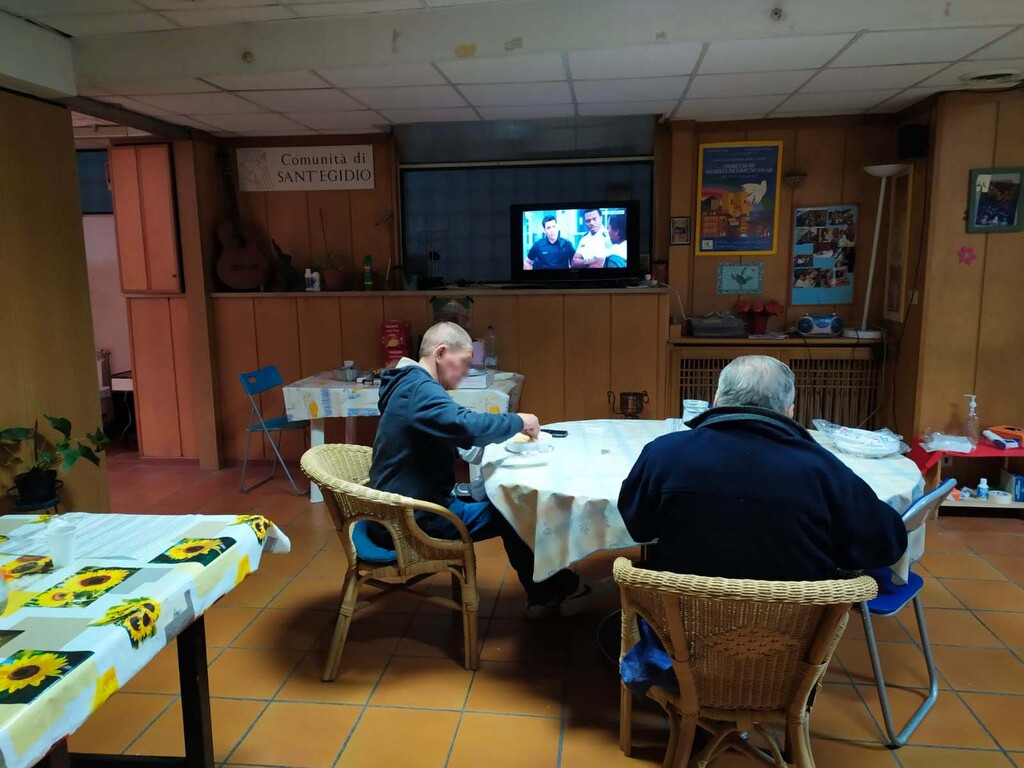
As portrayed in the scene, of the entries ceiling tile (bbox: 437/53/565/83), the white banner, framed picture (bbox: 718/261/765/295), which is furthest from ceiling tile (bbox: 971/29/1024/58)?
the white banner

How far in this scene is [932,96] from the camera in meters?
4.18

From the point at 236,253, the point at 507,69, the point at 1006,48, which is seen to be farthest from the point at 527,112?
the point at 1006,48

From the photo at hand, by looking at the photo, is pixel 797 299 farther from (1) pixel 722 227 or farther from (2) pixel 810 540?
(2) pixel 810 540

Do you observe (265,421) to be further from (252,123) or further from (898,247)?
(898,247)

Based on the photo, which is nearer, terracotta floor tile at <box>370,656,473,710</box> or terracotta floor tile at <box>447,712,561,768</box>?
terracotta floor tile at <box>447,712,561,768</box>

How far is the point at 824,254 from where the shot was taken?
4.99 m

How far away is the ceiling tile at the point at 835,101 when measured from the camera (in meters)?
4.19

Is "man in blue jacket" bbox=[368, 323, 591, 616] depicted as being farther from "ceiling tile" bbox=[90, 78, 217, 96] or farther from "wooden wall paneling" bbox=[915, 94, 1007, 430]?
"wooden wall paneling" bbox=[915, 94, 1007, 430]

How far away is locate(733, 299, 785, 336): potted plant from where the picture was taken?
4957 millimetres

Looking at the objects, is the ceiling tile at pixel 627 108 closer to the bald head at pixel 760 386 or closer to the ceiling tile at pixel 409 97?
the ceiling tile at pixel 409 97

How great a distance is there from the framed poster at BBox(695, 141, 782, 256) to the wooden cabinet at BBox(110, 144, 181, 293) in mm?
3704

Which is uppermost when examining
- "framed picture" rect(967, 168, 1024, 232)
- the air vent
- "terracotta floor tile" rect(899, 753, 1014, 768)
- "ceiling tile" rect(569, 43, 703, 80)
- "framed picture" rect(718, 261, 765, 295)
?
"ceiling tile" rect(569, 43, 703, 80)

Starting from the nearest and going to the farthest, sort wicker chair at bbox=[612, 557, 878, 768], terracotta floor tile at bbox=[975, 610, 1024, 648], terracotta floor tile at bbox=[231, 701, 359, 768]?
wicker chair at bbox=[612, 557, 878, 768]
terracotta floor tile at bbox=[231, 701, 359, 768]
terracotta floor tile at bbox=[975, 610, 1024, 648]

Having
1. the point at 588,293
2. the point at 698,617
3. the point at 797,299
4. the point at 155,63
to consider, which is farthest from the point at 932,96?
the point at 155,63
